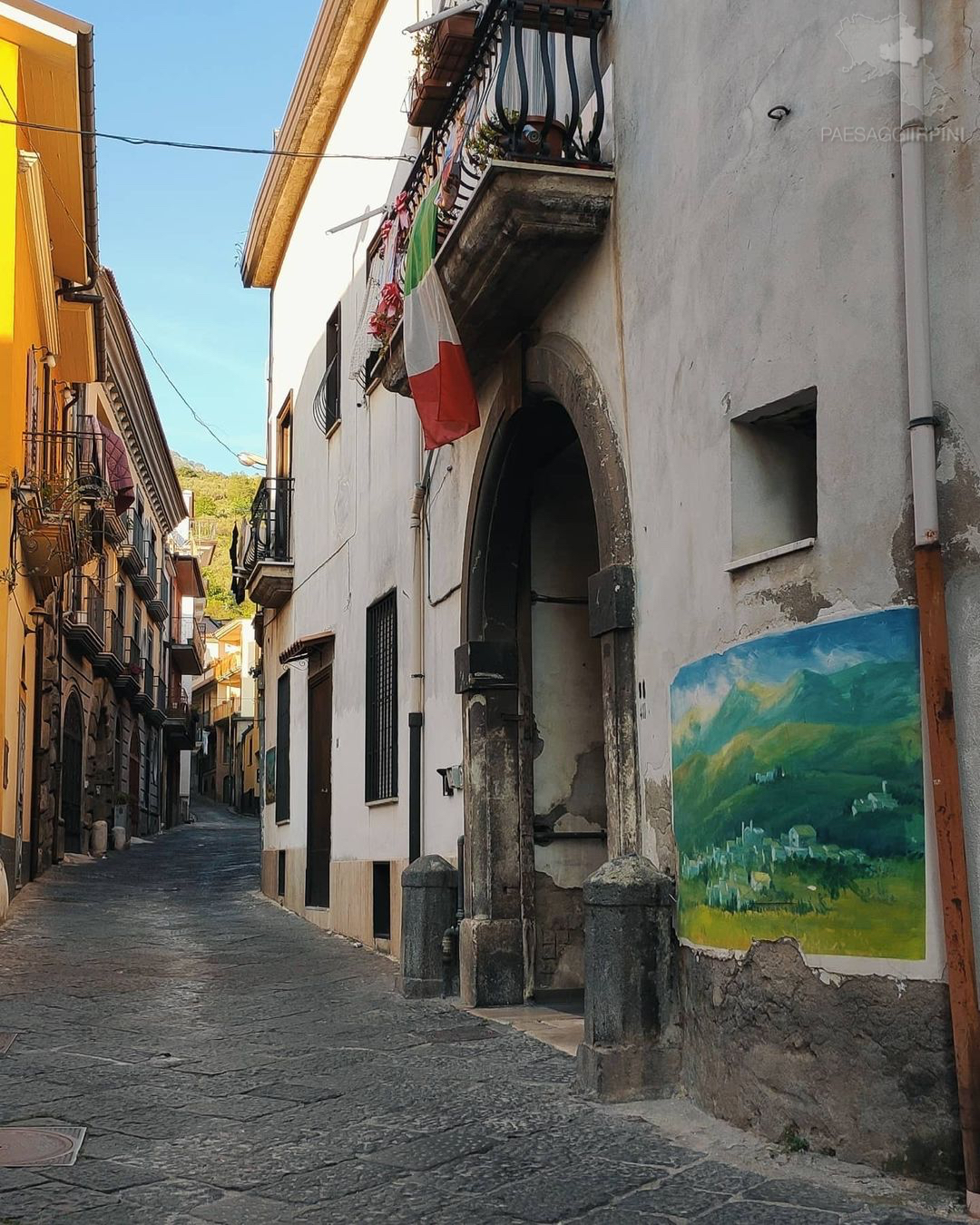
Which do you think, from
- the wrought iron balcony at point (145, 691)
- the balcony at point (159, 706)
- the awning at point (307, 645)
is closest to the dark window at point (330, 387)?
the awning at point (307, 645)

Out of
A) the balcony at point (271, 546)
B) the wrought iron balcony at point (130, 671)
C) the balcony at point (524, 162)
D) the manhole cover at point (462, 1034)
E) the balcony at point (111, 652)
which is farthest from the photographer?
the wrought iron balcony at point (130, 671)

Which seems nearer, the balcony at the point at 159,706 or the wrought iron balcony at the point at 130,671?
the wrought iron balcony at the point at 130,671

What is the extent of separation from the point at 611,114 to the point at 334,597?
8.44 meters

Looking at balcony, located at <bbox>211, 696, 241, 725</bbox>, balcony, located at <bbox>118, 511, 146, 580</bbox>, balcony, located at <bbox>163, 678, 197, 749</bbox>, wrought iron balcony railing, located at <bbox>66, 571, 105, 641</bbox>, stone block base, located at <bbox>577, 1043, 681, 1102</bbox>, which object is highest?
balcony, located at <bbox>118, 511, 146, 580</bbox>

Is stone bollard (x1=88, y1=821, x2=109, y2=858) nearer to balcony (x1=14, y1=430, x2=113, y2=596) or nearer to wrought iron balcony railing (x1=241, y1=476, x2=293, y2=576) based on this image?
wrought iron balcony railing (x1=241, y1=476, x2=293, y2=576)

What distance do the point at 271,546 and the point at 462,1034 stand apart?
1216cm

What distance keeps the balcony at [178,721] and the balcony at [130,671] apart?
376 inches

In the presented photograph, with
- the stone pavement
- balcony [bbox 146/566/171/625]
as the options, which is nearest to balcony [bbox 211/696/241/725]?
balcony [bbox 146/566/171/625]

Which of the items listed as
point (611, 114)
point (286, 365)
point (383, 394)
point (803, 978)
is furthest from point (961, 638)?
point (286, 365)

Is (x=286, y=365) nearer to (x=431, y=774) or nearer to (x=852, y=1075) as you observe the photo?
(x=431, y=774)

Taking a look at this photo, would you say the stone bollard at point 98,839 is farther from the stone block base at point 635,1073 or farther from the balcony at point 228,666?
the balcony at point 228,666

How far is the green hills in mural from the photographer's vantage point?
4586 mm

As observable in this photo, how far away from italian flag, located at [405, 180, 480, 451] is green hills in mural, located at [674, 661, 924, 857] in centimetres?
358

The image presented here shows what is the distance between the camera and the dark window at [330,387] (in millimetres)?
15625
